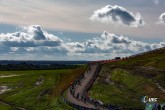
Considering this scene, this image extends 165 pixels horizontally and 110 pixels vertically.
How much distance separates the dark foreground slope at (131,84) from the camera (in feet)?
407

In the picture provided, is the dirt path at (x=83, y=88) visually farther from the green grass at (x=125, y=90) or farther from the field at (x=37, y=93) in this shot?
the green grass at (x=125, y=90)

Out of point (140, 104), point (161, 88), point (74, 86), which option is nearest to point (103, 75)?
point (74, 86)

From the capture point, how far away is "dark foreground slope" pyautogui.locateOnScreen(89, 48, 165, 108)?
124000 mm

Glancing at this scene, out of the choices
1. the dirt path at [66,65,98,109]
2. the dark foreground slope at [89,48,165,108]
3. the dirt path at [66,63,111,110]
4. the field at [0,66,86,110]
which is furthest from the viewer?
the field at [0,66,86,110]

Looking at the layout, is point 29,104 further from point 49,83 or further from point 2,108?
point 49,83

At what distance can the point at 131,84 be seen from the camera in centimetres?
14250

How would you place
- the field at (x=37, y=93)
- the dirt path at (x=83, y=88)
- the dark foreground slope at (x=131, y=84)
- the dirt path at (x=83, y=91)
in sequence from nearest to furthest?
the dirt path at (x=83, y=91) → the dirt path at (x=83, y=88) → the dark foreground slope at (x=131, y=84) → the field at (x=37, y=93)

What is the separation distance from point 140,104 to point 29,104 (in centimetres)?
4800

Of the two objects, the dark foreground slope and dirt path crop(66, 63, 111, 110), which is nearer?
dirt path crop(66, 63, 111, 110)

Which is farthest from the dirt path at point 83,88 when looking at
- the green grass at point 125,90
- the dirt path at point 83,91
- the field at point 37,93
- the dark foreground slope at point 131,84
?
the green grass at point 125,90

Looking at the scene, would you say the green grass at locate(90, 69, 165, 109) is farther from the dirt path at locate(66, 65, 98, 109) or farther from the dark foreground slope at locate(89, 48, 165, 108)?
the dirt path at locate(66, 65, 98, 109)

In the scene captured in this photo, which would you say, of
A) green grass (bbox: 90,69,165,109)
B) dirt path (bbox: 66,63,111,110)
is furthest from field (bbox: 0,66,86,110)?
green grass (bbox: 90,69,165,109)

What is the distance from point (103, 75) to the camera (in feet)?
553

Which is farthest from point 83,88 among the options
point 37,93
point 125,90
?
point 37,93
